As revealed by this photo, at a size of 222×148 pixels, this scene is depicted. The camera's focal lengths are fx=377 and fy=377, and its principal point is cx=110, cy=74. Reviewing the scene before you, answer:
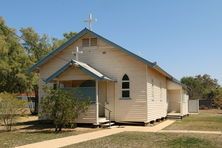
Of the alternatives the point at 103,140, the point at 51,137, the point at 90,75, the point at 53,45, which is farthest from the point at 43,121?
the point at 53,45

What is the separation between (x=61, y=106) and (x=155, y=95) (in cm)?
934

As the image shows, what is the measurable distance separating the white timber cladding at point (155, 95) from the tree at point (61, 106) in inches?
233

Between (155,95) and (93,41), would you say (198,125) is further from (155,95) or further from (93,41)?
(93,41)

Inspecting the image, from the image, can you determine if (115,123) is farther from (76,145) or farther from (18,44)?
(18,44)

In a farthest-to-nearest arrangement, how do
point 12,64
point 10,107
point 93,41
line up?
point 12,64
point 93,41
point 10,107

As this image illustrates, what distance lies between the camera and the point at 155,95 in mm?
27578

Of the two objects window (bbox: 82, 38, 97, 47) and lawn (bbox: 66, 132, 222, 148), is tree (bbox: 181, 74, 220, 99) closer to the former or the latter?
window (bbox: 82, 38, 97, 47)

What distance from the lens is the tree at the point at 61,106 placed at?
20.4 m

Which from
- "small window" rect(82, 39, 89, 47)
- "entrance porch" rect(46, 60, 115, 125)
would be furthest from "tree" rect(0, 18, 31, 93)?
"entrance porch" rect(46, 60, 115, 125)

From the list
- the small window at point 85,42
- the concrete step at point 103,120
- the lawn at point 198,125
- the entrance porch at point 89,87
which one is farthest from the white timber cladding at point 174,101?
the concrete step at point 103,120

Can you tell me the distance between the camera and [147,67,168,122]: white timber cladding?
25.3 meters

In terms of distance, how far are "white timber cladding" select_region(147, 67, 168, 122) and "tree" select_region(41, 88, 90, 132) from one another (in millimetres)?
5919

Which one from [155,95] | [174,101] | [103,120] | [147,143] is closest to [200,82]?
[174,101]

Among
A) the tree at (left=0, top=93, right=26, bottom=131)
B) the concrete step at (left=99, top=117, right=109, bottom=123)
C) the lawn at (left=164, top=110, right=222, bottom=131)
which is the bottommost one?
the lawn at (left=164, top=110, right=222, bottom=131)
